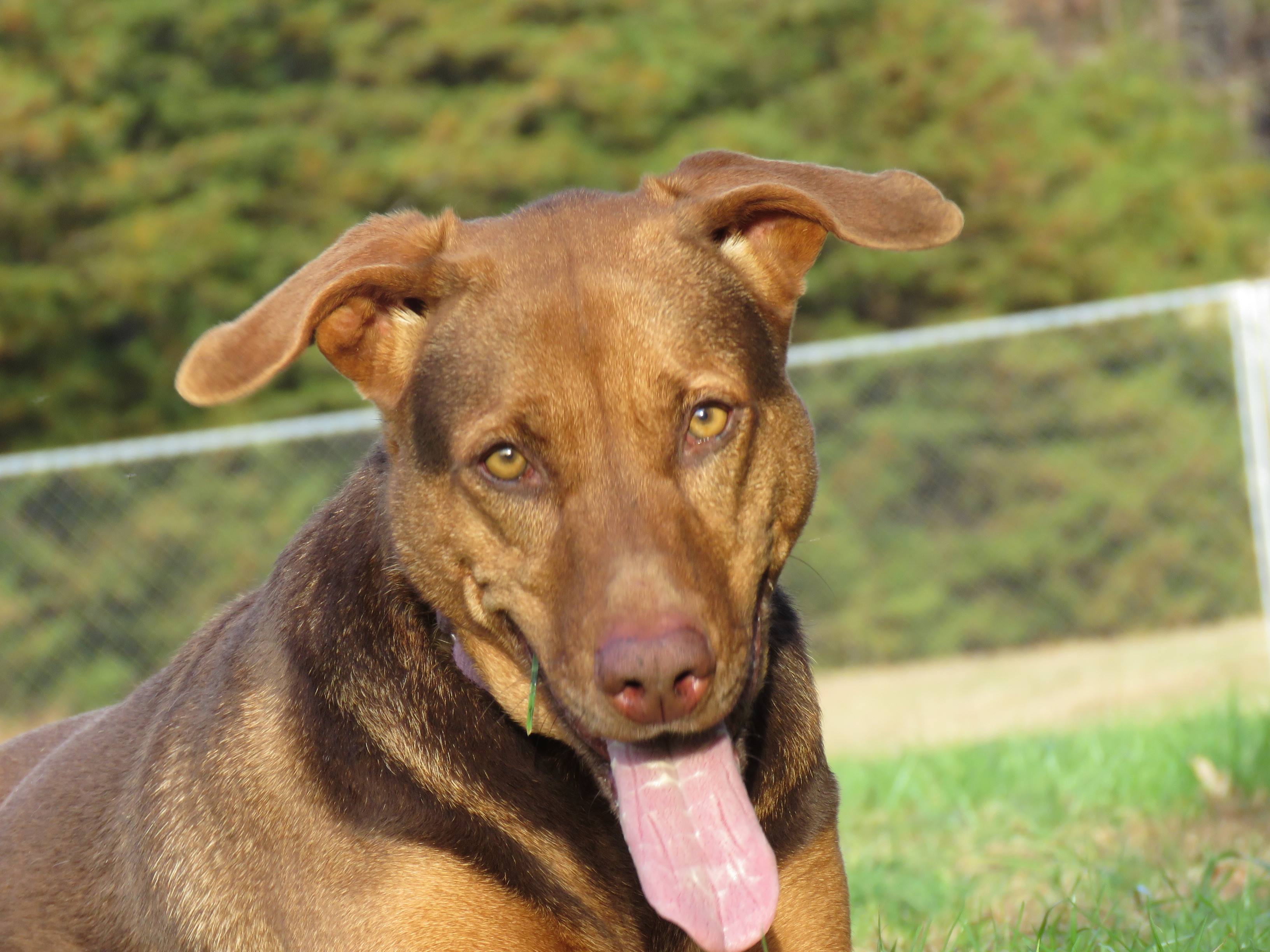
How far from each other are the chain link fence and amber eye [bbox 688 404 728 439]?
8.85 meters

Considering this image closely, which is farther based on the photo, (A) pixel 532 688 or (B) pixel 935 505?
(B) pixel 935 505

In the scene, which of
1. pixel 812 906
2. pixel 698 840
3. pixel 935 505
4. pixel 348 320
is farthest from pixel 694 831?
pixel 935 505

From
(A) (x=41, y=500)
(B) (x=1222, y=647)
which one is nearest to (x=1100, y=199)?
(B) (x=1222, y=647)

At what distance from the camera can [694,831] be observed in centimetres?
291

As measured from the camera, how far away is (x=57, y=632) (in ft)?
38.8

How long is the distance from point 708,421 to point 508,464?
0.40 meters

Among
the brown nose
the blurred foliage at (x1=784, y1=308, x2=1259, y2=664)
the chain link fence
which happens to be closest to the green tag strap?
the brown nose

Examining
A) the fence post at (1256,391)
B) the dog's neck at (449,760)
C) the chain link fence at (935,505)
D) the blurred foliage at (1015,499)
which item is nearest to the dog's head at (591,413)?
the dog's neck at (449,760)

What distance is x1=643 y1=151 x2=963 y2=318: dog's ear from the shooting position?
301 cm

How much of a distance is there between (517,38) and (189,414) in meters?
6.26

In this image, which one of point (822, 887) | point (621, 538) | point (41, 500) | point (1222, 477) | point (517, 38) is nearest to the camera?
point (621, 538)

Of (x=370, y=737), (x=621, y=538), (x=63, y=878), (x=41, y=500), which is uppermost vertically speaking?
(x=621, y=538)

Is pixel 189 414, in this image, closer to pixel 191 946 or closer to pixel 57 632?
pixel 57 632

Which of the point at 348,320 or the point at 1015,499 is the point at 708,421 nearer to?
the point at 348,320
